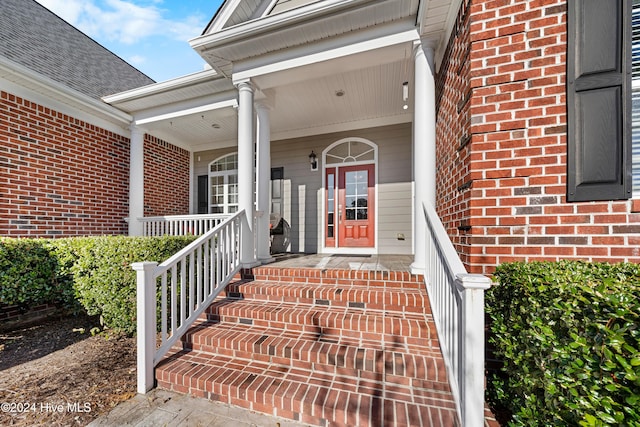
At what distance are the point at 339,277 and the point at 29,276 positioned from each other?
150 inches

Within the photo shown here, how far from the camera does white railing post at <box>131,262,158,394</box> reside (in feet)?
6.81

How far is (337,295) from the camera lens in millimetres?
2705

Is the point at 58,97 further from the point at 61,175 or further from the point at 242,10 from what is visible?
the point at 242,10

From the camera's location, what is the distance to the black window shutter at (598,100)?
5.65 feet

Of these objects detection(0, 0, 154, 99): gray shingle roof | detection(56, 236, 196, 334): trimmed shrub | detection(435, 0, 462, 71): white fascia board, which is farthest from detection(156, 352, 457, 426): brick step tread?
detection(0, 0, 154, 99): gray shingle roof

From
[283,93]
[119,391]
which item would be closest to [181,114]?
[283,93]

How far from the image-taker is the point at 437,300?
2.13 metres

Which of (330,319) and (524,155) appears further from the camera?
(330,319)

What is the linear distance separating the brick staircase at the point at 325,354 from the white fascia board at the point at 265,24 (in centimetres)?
293

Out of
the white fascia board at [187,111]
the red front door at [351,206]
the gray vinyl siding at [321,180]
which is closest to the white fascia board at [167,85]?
the white fascia board at [187,111]

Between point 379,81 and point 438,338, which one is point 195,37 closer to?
point 379,81

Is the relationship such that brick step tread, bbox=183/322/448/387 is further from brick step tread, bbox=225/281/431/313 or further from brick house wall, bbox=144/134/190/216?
brick house wall, bbox=144/134/190/216

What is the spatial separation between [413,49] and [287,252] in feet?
13.9

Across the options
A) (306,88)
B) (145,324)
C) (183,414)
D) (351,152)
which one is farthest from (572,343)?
(351,152)
